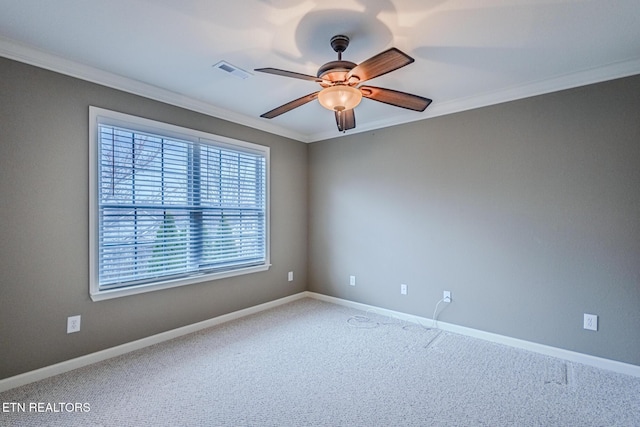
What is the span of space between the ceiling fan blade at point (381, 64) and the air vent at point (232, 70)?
3.60ft

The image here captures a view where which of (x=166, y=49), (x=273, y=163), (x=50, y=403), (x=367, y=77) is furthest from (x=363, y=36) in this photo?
(x=50, y=403)

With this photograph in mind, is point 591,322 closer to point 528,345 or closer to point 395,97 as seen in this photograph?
point 528,345

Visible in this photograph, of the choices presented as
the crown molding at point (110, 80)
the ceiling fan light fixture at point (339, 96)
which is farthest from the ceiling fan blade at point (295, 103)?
the crown molding at point (110, 80)

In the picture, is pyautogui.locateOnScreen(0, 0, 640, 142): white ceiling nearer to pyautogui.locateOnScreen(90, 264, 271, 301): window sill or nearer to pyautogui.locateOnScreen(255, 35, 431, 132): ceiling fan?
pyautogui.locateOnScreen(255, 35, 431, 132): ceiling fan

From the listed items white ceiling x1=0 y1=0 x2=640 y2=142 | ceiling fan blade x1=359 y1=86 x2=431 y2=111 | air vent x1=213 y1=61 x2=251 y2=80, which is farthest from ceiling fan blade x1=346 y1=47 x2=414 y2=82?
air vent x1=213 y1=61 x2=251 y2=80

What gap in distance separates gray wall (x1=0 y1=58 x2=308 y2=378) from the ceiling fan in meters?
1.75

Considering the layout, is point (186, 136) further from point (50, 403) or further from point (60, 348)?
point (50, 403)

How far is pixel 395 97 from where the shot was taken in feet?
7.33

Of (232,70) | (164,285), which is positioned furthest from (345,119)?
(164,285)

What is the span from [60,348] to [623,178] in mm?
4698

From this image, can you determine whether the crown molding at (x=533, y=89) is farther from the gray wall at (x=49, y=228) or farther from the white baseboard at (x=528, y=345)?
the gray wall at (x=49, y=228)

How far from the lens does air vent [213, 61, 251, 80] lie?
2518 mm

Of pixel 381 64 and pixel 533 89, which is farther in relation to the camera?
pixel 533 89

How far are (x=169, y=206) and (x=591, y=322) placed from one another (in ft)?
12.9
